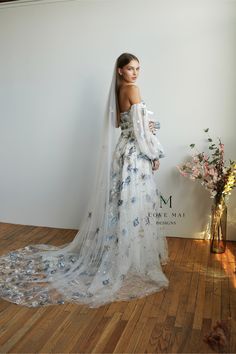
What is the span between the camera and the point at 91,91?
347cm

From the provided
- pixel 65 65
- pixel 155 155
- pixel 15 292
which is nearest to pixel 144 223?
pixel 155 155

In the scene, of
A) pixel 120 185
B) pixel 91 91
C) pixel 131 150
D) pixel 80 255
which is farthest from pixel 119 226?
pixel 91 91

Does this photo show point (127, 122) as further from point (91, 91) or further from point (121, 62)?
point (91, 91)

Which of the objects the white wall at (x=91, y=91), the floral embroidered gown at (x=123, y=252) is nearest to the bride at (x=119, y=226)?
the floral embroidered gown at (x=123, y=252)

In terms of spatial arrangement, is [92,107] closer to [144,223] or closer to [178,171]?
[178,171]

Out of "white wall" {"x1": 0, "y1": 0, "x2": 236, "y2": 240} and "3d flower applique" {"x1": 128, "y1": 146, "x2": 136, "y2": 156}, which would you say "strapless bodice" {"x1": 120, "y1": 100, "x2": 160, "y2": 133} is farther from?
"white wall" {"x1": 0, "y1": 0, "x2": 236, "y2": 240}

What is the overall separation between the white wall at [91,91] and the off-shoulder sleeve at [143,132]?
2.11 feet

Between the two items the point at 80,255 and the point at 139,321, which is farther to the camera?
the point at 80,255

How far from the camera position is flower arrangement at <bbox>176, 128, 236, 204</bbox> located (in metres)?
3.00

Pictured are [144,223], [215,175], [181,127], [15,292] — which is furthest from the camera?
[181,127]

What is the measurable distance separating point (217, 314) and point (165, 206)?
1.42 m

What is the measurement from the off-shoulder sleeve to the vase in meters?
0.75

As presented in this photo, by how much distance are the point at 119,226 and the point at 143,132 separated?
28.3 inches

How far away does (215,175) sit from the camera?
299cm
